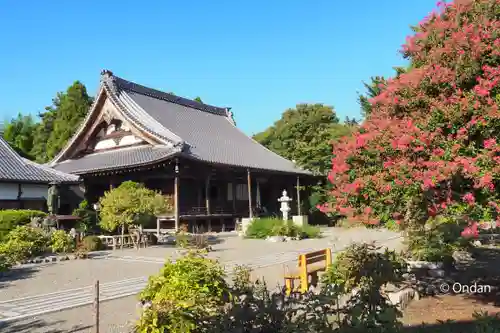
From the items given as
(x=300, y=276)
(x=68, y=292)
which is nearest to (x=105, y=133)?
(x=68, y=292)

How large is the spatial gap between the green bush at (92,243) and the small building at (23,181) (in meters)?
4.51

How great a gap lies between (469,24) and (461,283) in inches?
214

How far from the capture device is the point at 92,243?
1507 centimetres

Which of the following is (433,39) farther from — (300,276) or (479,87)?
(300,276)

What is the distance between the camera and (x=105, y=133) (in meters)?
26.4

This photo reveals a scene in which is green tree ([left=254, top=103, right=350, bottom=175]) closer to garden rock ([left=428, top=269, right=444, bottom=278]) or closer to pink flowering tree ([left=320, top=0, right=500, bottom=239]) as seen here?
garden rock ([left=428, top=269, right=444, bottom=278])

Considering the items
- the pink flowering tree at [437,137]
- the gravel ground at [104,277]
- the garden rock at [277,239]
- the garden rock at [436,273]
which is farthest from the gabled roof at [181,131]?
the pink flowering tree at [437,137]

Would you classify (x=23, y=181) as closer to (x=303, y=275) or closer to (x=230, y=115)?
(x=303, y=275)

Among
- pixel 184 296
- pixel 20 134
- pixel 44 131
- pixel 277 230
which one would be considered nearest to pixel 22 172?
pixel 277 230

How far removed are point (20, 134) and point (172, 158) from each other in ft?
101

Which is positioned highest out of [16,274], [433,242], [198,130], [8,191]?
[198,130]

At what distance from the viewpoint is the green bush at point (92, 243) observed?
14727 millimetres

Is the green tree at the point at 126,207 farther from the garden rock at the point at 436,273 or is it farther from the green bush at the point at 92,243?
the garden rock at the point at 436,273

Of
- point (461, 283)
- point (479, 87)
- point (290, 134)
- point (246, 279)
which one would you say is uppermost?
point (290, 134)
